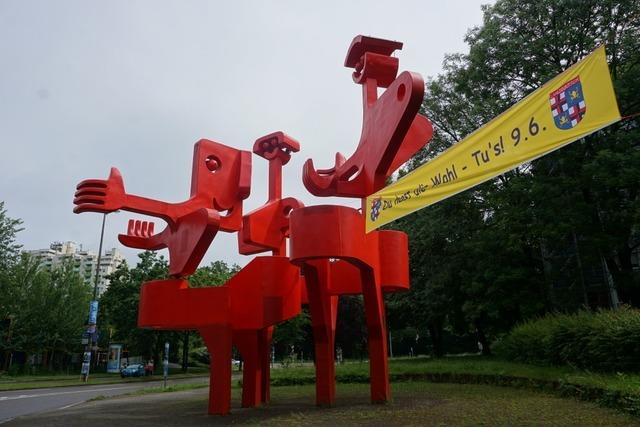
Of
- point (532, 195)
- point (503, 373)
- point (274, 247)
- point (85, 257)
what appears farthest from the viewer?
point (85, 257)

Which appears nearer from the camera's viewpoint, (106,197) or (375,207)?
(375,207)

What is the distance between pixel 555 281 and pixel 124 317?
27195mm

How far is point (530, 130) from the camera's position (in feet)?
19.0

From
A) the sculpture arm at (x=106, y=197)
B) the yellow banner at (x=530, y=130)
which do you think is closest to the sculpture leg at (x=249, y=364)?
the sculpture arm at (x=106, y=197)

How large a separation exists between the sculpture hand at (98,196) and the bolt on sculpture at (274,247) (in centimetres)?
2

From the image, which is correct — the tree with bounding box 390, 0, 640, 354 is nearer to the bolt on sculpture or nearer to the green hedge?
the green hedge

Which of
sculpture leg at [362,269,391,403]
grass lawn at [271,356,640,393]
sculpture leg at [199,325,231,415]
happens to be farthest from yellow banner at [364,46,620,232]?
sculpture leg at [199,325,231,415]

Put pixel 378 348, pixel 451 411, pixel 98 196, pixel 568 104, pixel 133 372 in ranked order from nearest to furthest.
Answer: pixel 568 104, pixel 451 411, pixel 98 196, pixel 378 348, pixel 133 372

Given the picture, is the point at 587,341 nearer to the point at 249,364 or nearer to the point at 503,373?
the point at 503,373

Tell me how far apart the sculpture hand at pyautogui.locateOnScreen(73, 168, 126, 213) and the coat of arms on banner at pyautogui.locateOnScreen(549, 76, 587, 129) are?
29.5 feet

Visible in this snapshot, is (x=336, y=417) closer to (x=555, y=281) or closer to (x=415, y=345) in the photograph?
(x=555, y=281)

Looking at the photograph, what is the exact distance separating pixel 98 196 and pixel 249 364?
5.21 m

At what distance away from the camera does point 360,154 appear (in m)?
11.9

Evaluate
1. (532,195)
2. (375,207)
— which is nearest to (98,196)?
(375,207)
